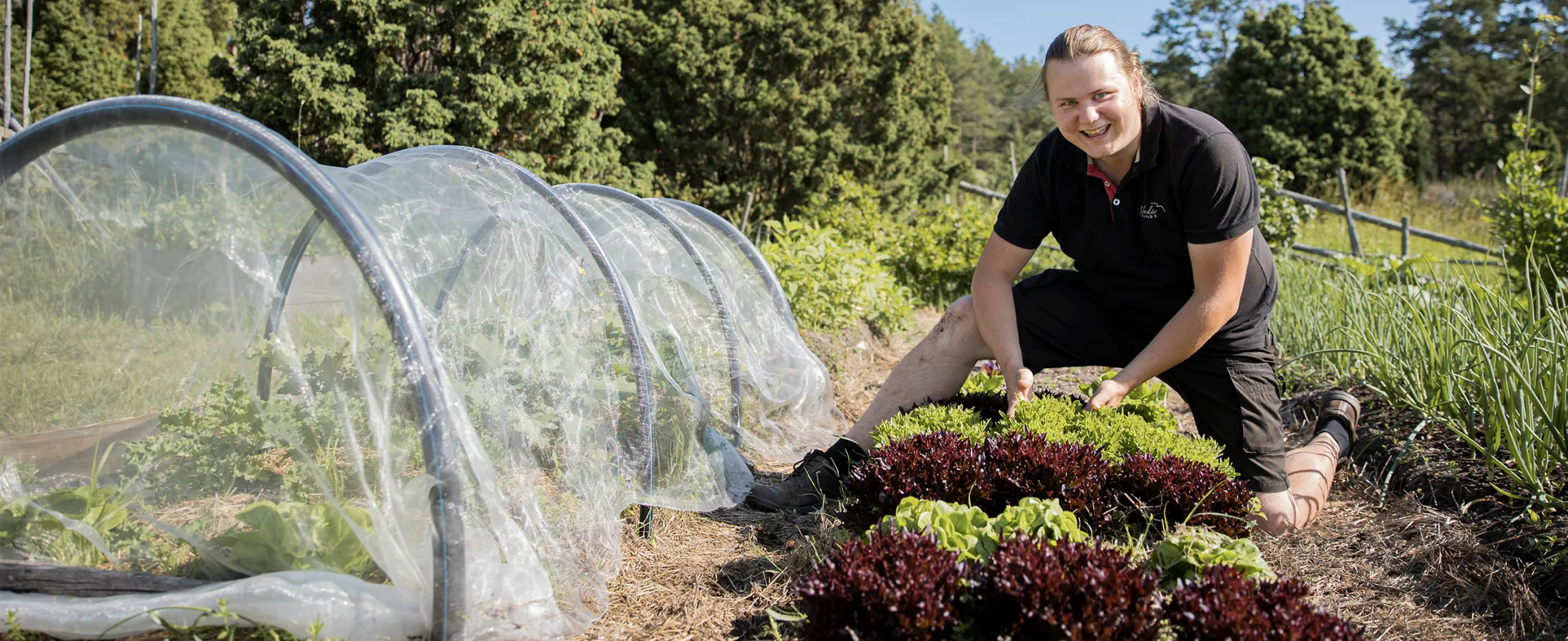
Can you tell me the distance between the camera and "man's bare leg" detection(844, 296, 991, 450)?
3.00 metres

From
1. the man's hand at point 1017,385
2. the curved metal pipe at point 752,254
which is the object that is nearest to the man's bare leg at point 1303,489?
the man's hand at point 1017,385

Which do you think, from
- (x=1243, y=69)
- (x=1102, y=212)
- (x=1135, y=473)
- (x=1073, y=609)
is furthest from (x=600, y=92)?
(x=1243, y=69)

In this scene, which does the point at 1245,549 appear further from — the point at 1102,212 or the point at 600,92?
the point at 600,92

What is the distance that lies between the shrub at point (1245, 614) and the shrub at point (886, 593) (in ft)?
1.28

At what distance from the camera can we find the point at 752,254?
3979 millimetres

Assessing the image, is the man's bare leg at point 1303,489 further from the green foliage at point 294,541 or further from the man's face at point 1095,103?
the green foliage at point 294,541

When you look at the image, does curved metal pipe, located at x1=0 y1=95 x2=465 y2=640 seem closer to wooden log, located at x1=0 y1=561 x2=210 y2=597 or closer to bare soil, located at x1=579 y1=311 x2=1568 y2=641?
bare soil, located at x1=579 y1=311 x2=1568 y2=641

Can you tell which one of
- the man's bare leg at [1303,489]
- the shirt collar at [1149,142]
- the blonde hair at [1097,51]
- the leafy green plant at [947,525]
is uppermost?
the blonde hair at [1097,51]

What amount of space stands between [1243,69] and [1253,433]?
1612 cm

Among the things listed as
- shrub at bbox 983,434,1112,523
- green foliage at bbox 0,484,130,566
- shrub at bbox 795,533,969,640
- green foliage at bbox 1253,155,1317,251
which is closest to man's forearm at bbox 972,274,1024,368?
shrub at bbox 983,434,1112,523

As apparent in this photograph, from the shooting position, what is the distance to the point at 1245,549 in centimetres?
194

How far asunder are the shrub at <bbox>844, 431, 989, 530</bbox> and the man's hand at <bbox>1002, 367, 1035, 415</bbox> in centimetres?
37

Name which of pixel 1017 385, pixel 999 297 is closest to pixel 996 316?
pixel 999 297

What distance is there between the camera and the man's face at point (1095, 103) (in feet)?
8.00
